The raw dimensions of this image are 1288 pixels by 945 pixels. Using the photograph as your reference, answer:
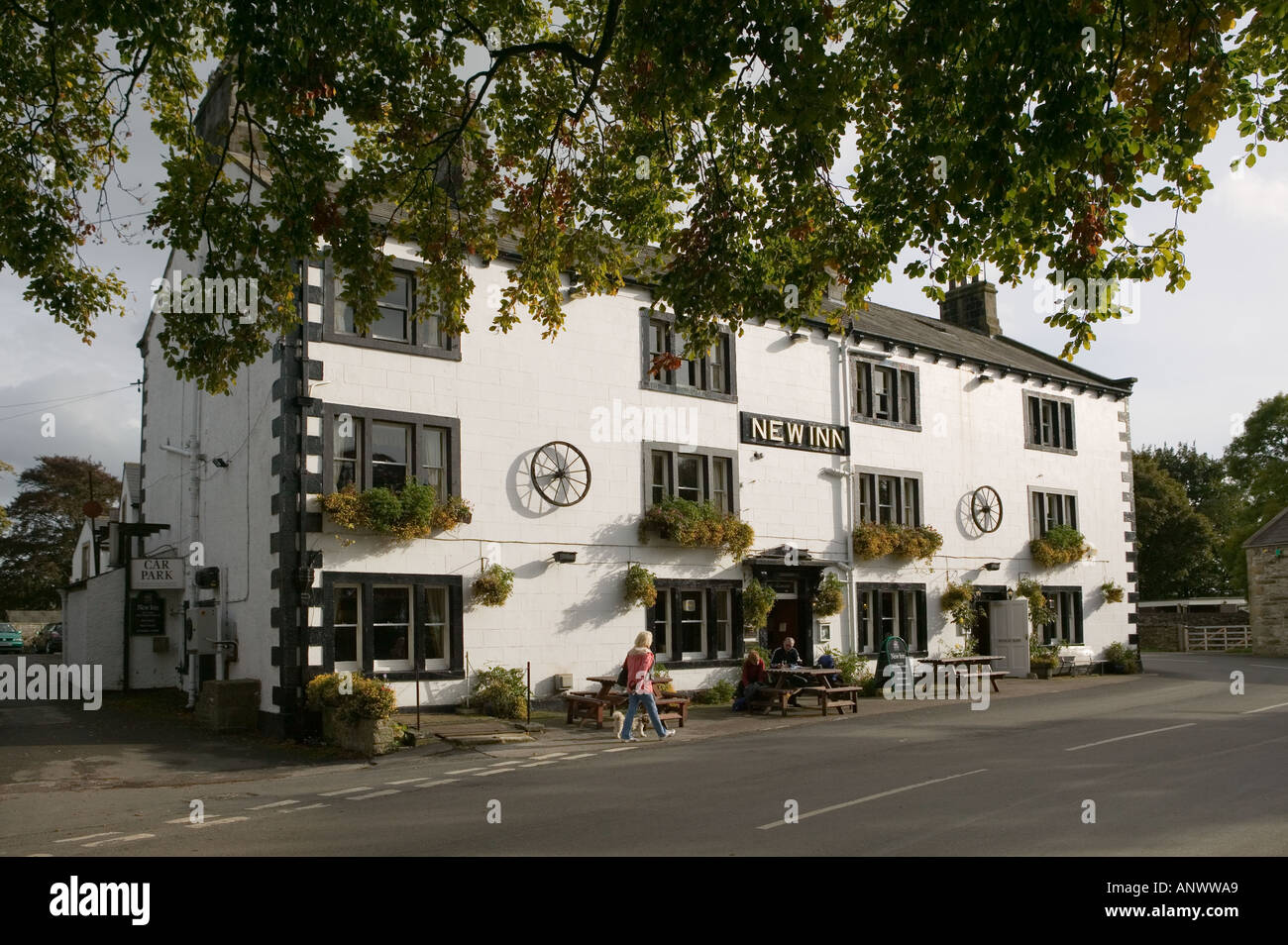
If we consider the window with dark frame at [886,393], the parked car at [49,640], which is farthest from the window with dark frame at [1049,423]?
the parked car at [49,640]

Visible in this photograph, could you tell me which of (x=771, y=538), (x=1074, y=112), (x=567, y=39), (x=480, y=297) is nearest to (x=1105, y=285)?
(x=1074, y=112)

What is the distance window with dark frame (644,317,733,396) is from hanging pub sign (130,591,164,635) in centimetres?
1187

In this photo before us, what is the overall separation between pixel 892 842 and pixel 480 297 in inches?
572

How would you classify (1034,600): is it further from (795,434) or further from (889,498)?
(795,434)

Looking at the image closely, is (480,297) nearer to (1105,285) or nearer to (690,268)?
(690,268)

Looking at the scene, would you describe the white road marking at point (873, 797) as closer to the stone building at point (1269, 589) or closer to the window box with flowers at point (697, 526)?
the window box with flowers at point (697, 526)

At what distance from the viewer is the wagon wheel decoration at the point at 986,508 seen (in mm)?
28750

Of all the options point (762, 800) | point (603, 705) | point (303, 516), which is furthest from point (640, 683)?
point (303, 516)

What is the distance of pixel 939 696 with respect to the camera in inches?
921

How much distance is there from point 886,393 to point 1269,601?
22826 mm

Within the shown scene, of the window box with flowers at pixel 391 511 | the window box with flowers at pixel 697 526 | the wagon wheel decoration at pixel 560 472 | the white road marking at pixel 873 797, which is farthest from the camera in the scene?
the window box with flowers at pixel 697 526

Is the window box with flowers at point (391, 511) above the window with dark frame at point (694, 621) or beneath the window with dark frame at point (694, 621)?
above

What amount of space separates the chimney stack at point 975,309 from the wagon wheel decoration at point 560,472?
66.3 feet

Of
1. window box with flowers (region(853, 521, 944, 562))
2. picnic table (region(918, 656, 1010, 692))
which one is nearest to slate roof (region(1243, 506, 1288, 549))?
picnic table (region(918, 656, 1010, 692))
